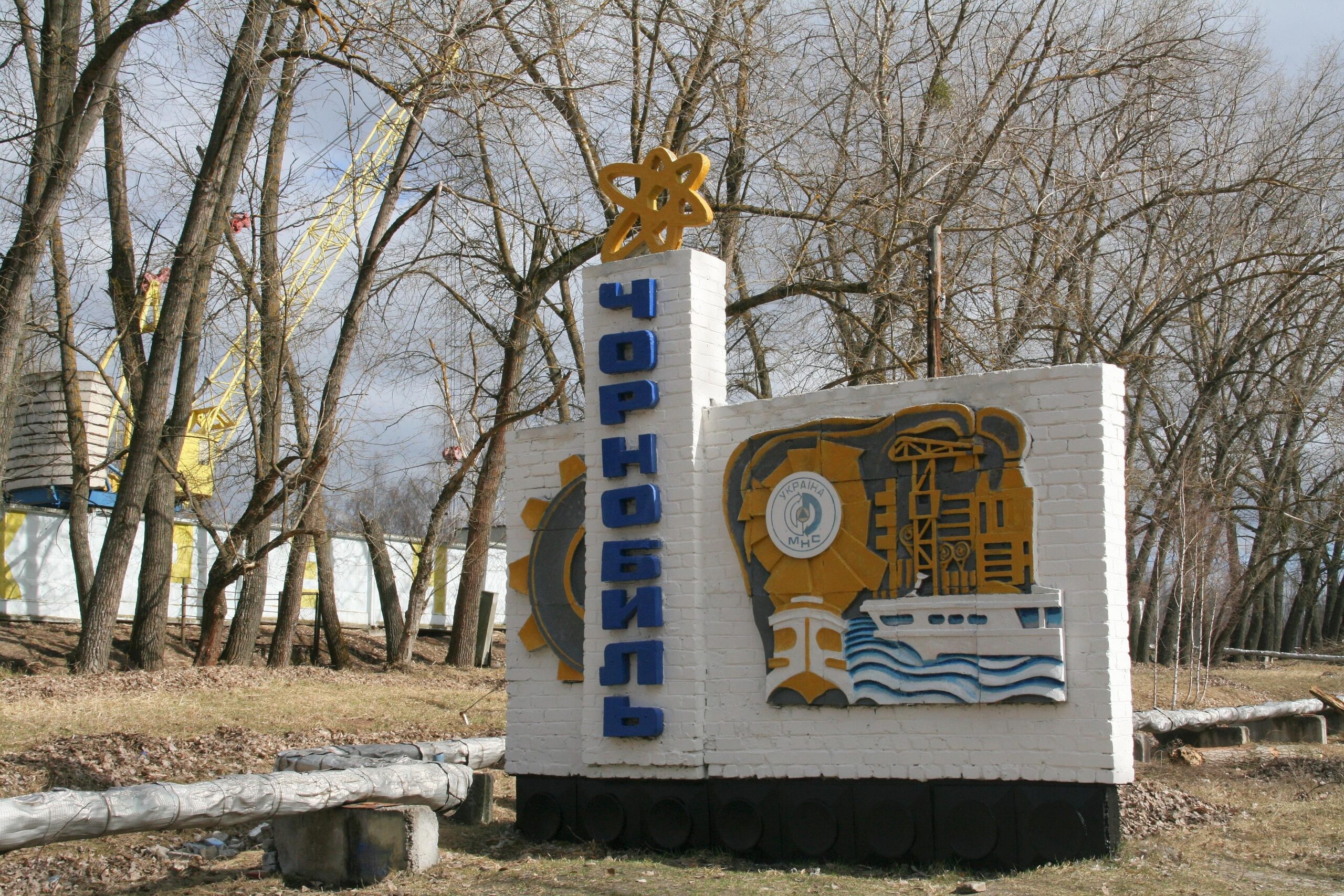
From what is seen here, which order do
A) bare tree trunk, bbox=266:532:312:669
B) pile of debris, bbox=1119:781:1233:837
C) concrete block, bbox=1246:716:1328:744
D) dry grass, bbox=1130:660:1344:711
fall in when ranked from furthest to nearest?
1. dry grass, bbox=1130:660:1344:711
2. bare tree trunk, bbox=266:532:312:669
3. concrete block, bbox=1246:716:1328:744
4. pile of debris, bbox=1119:781:1233:837

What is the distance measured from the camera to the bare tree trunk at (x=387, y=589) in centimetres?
2145

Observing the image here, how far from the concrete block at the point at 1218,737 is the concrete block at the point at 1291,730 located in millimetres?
1543

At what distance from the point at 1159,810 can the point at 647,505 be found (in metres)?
4.74

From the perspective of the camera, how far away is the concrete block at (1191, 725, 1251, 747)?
619 inches

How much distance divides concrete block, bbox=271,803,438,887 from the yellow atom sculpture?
4654mm

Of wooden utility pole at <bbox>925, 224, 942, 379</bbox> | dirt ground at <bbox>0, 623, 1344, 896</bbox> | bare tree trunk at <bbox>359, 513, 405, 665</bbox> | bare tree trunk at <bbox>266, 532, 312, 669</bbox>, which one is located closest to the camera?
dirt ground at <bbox>0, 623, 1344, 896</bbox>

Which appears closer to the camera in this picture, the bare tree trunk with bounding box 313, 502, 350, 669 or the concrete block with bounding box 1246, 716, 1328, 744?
the concrete block with bounding box 1246, 716, 1328, 744

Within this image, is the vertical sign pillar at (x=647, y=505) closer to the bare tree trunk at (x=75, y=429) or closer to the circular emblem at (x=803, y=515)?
the circular emblem at (x=803, y=515)

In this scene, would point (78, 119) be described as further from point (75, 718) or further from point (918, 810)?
point (918, 810)

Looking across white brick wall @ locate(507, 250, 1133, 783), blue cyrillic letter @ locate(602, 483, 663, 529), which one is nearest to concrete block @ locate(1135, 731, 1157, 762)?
white brick wall @ locate(507, 250, 1133, 783)

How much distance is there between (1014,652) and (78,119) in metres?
12.0

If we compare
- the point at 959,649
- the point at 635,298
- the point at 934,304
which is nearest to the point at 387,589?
the point at 934,304

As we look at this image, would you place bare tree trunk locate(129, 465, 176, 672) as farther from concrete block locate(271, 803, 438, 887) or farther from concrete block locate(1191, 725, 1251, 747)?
concrete block locate(1191, 725, 1251, 747)

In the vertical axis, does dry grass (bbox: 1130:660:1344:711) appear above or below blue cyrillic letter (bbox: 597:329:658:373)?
below
